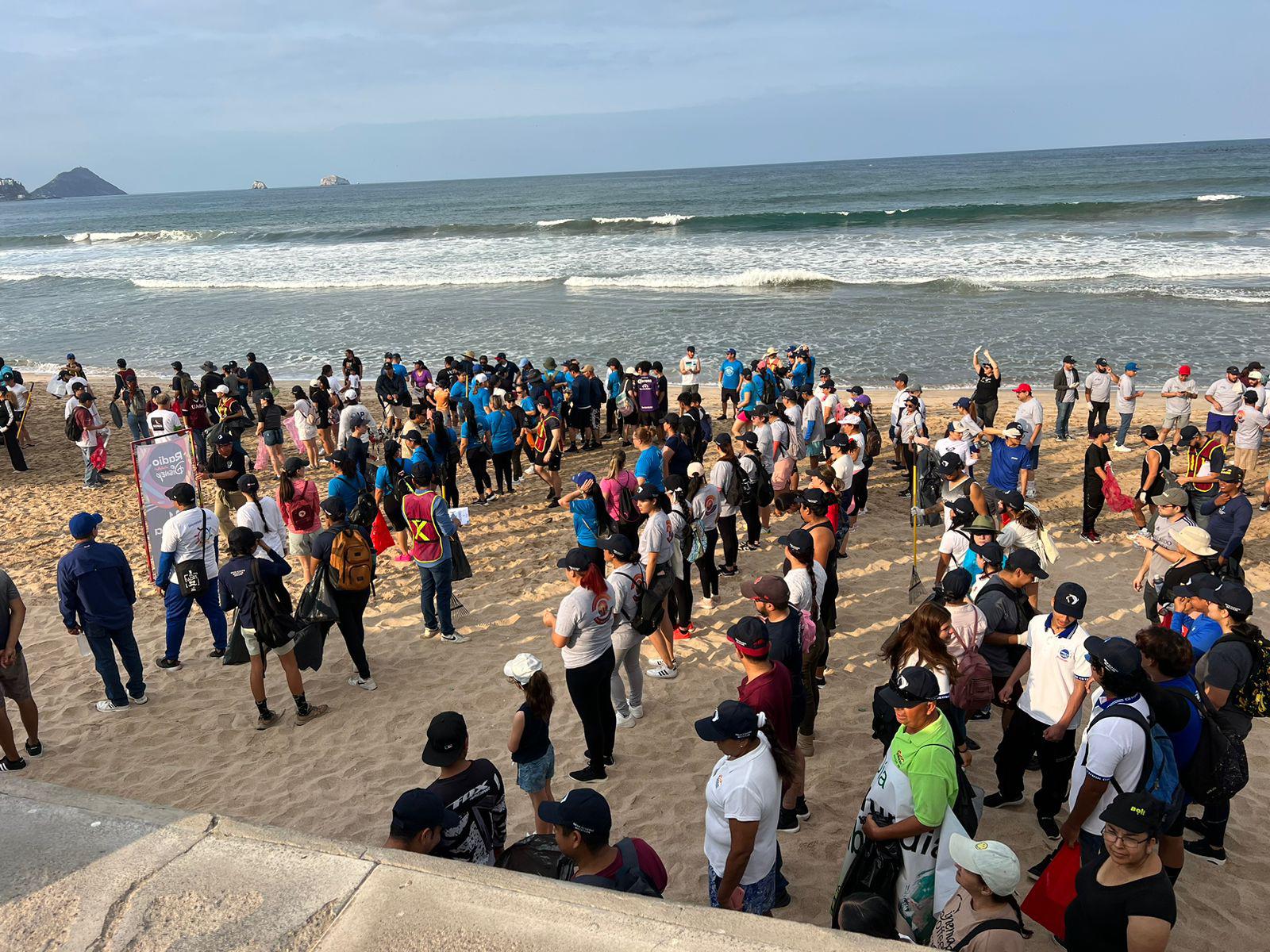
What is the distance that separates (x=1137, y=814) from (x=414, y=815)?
268 centimetres

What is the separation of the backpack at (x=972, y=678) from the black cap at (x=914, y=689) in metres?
1.23

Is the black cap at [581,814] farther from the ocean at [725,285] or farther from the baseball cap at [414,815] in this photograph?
the ocean at [725,285]

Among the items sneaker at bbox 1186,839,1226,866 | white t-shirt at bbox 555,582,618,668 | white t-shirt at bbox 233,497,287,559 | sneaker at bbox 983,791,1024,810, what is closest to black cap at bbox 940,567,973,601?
sneaker at bbox 983,791,1024,810

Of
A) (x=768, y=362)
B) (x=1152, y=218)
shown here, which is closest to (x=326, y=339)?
(x=768, y=362)

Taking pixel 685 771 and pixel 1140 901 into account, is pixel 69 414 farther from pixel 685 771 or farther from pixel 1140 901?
pixel 1140 901

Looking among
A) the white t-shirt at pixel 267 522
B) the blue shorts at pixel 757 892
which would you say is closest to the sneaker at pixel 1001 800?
the blue shorts at pixel 757 892

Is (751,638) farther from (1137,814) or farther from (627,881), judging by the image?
(1137,814)

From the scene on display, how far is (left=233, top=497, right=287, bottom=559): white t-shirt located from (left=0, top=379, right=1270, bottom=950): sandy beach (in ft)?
3.80

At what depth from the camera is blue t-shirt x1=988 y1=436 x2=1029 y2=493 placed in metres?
9.01

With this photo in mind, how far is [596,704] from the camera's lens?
18.2 ft

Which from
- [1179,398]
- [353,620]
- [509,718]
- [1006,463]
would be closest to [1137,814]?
[509,718]

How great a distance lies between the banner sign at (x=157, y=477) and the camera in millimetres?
8414

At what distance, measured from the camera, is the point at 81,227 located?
3430 inches

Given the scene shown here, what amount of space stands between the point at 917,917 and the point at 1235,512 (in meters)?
5.20
